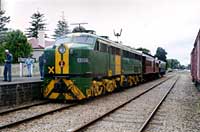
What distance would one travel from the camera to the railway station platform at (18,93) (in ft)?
39.6

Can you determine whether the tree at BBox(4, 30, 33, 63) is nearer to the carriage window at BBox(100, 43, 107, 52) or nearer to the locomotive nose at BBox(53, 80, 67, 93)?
the carriage window at BBox(100, 43, 107, 52)

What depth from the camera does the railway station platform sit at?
12.1 m

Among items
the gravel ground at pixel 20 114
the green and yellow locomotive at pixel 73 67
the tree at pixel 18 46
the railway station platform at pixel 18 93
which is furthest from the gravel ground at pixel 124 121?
the tree at pixel 18 46

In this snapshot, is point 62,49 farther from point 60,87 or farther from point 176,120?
point 176,120

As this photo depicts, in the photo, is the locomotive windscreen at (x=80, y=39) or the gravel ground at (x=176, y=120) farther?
the locomotive windscreen at (x=80, y=39)

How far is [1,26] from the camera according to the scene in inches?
3270

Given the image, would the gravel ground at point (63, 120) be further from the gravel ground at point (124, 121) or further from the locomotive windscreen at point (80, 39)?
the locomotive windscreen at point (80, 39)

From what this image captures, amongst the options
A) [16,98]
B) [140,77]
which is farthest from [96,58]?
[140,77]

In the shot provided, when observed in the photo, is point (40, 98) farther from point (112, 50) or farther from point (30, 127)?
point (30, 127)

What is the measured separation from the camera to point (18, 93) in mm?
13016

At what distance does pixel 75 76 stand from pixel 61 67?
649 millimetres

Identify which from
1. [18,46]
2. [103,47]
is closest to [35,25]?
[18,46]

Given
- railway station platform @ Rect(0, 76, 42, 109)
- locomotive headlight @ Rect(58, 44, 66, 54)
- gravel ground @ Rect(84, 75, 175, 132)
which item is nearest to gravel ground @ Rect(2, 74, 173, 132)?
gravel ground @ Rect(84, 75, 175, 132)

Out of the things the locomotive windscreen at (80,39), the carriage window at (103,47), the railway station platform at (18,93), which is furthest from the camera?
the carriage window at (103,47)
